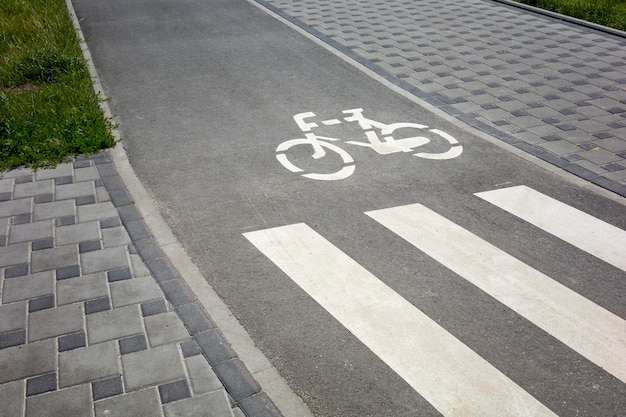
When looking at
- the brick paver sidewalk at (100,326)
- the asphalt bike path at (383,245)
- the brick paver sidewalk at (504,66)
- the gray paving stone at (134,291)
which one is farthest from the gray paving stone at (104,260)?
the brick paver sidewalk at (504,66)

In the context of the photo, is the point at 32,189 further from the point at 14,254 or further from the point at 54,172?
the point at 14,254

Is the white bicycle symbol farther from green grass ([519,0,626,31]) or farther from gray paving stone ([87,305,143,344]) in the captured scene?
green grass ([519,0,626,31])

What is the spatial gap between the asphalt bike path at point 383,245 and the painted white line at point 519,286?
0.06 ft

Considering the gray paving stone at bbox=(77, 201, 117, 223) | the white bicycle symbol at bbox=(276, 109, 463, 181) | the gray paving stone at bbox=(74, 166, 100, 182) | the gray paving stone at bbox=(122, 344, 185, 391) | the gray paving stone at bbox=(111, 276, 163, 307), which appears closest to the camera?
the gray paving stone at bbox=(122, 344, 185, 391)

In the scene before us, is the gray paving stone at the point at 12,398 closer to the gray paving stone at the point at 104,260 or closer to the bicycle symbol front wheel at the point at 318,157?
the gray paving stone at the point at 104,260

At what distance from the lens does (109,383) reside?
13.9 feet

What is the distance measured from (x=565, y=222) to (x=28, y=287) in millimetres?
5190

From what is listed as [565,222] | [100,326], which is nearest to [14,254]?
[100,326]

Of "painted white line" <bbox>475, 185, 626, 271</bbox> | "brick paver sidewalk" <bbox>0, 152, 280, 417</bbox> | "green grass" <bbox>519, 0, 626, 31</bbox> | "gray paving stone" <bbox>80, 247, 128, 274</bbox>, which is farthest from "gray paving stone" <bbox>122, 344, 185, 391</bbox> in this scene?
"green grass" <bbox>519, 0, 626, 31</bbox>

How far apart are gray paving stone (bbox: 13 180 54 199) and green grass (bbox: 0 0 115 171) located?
518 millimetres

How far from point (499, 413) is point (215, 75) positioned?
8.24 meters

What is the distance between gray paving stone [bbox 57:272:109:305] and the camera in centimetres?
509

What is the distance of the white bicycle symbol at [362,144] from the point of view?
7.46 m

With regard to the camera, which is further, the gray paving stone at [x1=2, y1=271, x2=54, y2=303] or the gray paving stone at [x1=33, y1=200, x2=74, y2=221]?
the gray paving stone at [x1=33, y1=200, x2=74, y2=221]
